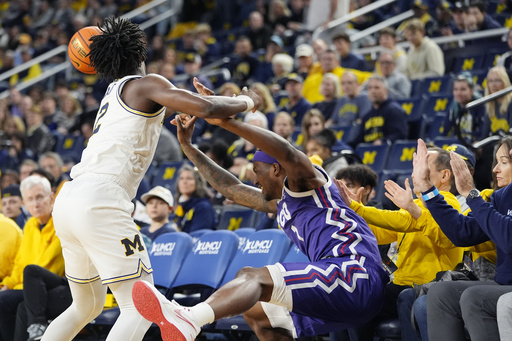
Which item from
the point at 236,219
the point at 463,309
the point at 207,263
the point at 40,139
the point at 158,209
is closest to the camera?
the point at 463,309

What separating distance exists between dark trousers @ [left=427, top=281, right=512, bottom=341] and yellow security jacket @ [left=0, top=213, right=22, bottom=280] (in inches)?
155

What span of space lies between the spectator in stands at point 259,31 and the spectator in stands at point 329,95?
4.29m

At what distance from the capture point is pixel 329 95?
9883 mm

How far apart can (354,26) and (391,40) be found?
246 centimetres

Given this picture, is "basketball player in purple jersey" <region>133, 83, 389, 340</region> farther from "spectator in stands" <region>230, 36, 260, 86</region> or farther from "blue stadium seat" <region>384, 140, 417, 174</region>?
"spectator in stands" <region>230, 36, 260, 86</region>

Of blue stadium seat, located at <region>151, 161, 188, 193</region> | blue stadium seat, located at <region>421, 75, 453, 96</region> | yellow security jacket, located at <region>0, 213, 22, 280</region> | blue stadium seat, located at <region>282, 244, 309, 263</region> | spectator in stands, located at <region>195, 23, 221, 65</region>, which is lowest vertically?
spectator in stands, located at <region>195, 23, 221, 65</region>

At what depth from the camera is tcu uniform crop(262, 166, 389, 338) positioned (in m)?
3.99

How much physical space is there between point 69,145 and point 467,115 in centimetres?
671

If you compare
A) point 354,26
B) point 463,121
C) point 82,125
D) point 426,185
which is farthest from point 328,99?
point 426,185

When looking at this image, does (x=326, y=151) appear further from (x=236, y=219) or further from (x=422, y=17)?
(x=422, y=17)

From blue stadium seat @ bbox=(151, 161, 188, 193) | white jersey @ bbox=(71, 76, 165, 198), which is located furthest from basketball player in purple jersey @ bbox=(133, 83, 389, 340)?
blue stadium seat @ bbox=(151, 161, 188, 193)

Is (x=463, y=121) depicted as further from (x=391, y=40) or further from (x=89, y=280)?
(x=89, y=280)

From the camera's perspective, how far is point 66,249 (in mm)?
4352

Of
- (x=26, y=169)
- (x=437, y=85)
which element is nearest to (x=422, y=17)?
(x=437, y=85)
